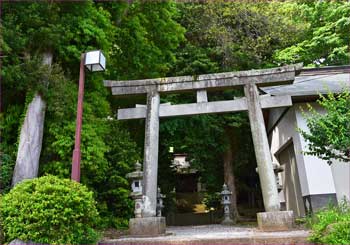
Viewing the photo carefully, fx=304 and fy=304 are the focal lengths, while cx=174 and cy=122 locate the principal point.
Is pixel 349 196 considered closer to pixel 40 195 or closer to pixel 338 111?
pixel 338 111

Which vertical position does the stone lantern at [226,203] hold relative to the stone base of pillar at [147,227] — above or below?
above

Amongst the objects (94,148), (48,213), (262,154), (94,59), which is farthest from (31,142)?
(262,154)

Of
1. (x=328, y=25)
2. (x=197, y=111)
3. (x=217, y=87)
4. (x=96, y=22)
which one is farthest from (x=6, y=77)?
(x=328, y=25)

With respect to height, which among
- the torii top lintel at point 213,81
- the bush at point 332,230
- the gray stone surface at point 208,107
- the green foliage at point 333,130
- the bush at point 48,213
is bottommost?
the bush at point 332,230

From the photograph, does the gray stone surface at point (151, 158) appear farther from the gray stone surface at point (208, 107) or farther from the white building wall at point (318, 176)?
the white building wall at point (318, 176)

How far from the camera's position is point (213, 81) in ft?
27.3

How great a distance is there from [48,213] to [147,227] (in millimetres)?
2678

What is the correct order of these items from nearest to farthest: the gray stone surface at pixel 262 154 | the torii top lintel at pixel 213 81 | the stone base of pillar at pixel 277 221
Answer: the stone base of pillar at pixel 277 221, the gray stone surface at pixel 262 154, the torii top lintel at pixel 213 81

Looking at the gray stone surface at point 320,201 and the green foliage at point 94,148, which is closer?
the green foliage at point 94,148

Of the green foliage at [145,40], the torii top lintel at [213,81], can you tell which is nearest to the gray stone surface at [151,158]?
the torii top lintel at [213,81]

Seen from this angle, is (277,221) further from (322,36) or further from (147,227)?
(322,36)

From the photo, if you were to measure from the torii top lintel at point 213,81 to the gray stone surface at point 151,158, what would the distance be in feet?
1.05

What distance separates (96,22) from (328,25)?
10.8m

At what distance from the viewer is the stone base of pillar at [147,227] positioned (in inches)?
275
